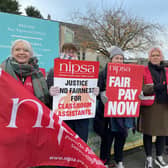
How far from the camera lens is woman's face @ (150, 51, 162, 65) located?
10.2ft

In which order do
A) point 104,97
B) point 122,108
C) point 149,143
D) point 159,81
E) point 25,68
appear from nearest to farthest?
point 25,68
point 104,97
point 122,108
point 159,81
point 149,143

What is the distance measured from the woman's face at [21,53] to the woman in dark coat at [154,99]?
5.62 feet

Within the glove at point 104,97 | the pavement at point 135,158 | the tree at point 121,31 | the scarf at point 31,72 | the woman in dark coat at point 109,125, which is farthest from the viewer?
the tree at point 121,31

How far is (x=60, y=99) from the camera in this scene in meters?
2.50

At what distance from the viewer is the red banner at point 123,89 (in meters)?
2.89

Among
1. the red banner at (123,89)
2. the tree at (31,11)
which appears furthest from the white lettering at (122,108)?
the tree at (31,11)

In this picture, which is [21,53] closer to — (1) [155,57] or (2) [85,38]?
(1) [155,57]

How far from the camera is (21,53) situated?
2191 mm

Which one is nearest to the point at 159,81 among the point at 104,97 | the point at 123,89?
the point at 123,89

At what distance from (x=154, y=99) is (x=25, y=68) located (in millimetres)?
1918

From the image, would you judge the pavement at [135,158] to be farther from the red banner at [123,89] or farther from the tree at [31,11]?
the tree at [31,11]

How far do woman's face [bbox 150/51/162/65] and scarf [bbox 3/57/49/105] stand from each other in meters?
1.68

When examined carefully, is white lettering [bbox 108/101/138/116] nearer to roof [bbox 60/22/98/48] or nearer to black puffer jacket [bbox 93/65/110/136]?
black puffer jacket [bbox 93/65/110/136]

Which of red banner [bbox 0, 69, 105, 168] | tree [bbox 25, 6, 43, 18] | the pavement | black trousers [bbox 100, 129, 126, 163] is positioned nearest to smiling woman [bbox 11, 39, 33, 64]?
red banner [bbox 0, 69, 105, 168]
